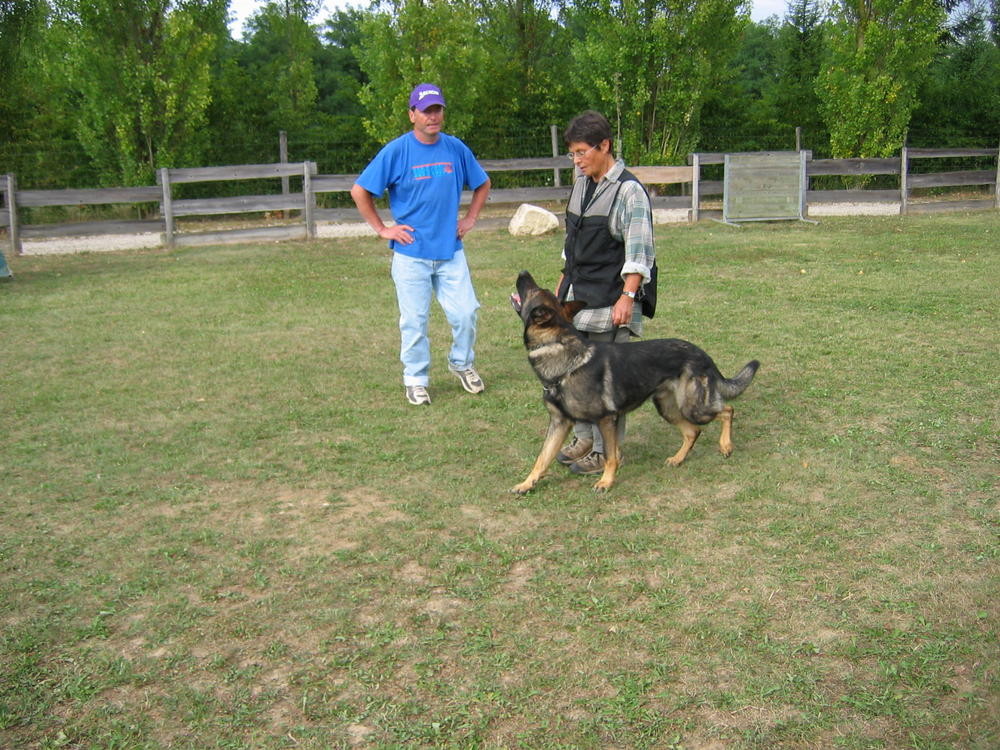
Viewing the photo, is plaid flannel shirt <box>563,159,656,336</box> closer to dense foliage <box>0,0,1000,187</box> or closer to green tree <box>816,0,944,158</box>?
dense foliage <box>0,0,1000,187</box>

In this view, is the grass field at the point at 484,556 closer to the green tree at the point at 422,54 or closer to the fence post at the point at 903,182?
the fence post at the point at 903,182

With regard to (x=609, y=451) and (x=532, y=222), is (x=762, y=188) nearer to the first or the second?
(x=532, y=222)

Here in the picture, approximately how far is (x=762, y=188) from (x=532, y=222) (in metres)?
4.45

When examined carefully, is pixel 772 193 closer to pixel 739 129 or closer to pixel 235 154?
pixel 739 129

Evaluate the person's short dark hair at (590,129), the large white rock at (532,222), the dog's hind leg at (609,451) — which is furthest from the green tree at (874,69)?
the dog's hind leg at (609,451)

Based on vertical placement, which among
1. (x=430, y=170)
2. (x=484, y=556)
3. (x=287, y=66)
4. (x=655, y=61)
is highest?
(x=287, y=66)

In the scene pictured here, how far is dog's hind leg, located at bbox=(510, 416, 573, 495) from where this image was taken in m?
4.70

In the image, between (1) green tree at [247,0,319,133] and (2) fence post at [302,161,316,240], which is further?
(1) green tree at [247,0,319,133]

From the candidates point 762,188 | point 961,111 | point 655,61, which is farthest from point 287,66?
point 961,111

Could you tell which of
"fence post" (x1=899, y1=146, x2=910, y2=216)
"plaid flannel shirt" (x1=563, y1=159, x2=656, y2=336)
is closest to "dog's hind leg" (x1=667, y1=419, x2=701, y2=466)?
"plaid flannel shirt" (x1=563, y1=159, x2=656, y2=336)

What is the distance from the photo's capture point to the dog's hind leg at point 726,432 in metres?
5.11

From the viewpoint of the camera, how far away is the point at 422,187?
6199mm

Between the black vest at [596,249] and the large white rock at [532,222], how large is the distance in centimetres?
1125

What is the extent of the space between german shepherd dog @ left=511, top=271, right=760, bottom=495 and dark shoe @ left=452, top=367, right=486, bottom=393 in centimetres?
174
